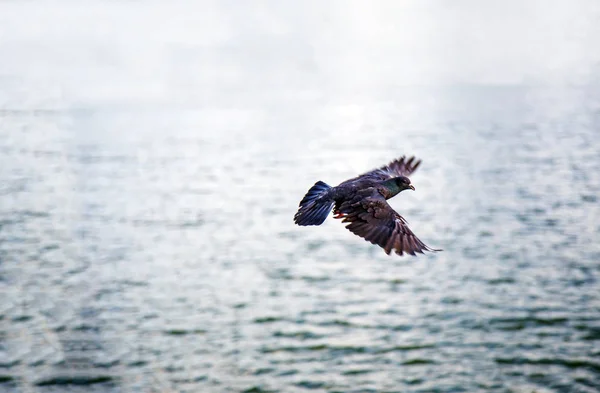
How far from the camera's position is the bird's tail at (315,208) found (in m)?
10.2

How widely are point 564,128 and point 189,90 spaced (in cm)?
4749

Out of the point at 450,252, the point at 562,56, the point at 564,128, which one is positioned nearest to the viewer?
the point at 450,252

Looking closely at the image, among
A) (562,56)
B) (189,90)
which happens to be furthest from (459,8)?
(189,90)

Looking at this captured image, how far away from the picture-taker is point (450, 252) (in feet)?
125

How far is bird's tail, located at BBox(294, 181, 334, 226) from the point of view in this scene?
1020 centimetres

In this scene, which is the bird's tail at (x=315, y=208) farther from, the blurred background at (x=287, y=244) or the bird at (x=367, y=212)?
the blurred background at (x=287, y=244)

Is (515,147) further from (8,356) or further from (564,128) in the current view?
(8,356)

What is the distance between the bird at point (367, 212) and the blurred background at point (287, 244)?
16317 mm

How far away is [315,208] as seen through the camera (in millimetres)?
10602

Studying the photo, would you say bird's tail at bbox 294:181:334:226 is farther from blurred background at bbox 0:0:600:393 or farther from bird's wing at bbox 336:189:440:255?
blurred background at bbox 0:0:600:393

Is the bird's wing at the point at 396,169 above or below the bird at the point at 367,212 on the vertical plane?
above

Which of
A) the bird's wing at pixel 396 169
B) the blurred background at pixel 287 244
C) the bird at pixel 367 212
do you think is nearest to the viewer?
the bird at pixel 367 212

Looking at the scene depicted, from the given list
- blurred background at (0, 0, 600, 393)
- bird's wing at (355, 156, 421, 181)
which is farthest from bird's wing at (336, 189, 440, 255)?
blurred background at (0, 0, 600, 393)

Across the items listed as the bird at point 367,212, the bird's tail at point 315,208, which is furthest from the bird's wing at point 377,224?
the bird's tail at point 315,208
